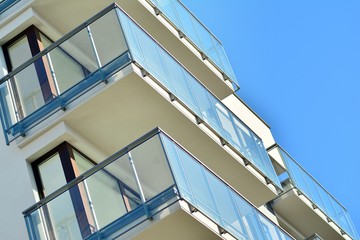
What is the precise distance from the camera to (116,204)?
19.0 metres

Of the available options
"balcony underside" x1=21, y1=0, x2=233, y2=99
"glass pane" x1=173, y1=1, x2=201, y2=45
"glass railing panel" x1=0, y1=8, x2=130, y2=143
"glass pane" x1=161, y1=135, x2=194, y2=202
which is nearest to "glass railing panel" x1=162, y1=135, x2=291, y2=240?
"glass pane" x1=161, y1=135, x2=194, y2=202

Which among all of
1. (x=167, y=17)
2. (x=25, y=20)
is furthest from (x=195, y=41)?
(x=25, y=20)

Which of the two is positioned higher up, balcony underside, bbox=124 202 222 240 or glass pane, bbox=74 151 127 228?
glass pane, bbox=74 151 127 228

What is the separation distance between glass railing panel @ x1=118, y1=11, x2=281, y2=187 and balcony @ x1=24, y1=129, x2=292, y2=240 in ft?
7.30

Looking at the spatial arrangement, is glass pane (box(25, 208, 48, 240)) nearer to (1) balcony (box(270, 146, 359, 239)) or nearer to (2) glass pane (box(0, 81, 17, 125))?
(2) glass pane (box(0, 81, 17, 125))

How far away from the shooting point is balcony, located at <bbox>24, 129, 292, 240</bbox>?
1830 cm

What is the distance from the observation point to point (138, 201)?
18.8m

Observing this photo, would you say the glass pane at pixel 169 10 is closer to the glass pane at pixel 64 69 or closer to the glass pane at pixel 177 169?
the glass pane at pixel 64 69

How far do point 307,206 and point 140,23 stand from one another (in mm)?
8041

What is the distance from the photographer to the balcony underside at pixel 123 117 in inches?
806

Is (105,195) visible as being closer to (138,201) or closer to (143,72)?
(138,201)

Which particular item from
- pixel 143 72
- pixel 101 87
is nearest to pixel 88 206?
pixel 101 87

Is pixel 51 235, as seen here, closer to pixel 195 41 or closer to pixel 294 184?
pixel 195 41

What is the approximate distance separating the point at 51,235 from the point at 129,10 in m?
6.31
